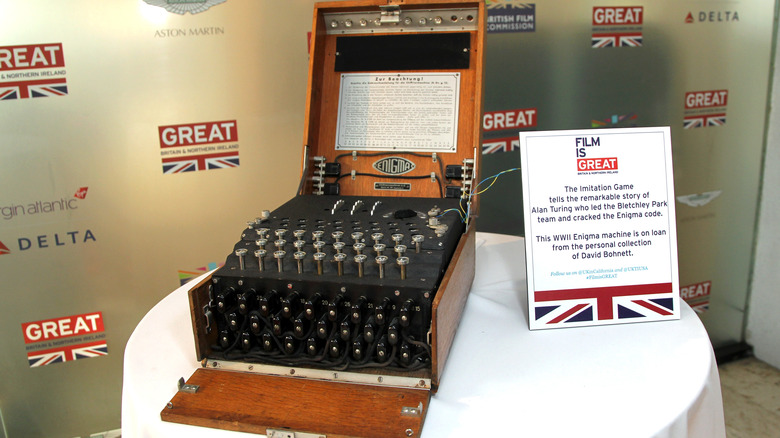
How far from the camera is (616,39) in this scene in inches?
106

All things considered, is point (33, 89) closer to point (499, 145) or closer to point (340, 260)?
point (340, 260)

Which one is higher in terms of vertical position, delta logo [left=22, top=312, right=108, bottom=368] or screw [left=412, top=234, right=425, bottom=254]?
screw [left=412, top=234, right=425, bottom=254]

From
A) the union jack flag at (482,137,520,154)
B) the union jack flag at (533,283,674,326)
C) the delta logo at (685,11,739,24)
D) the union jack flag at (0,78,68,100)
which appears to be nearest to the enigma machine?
the union jack flag at (533,283,674,326)

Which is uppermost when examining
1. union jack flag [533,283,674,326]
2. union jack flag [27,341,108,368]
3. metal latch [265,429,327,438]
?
union jack flag [533,283,674,326]

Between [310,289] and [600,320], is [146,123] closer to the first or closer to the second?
[310,289]

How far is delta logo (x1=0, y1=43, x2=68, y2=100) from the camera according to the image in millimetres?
2219

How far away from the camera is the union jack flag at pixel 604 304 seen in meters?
1.37

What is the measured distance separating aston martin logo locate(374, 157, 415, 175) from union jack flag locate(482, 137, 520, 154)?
896 millimetres

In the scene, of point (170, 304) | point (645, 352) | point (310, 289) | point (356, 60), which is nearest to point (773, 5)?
point (356, 60)

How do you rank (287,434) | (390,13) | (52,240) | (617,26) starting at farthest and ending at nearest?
(617,26)
(52,240)
(390,13)
(287,434)

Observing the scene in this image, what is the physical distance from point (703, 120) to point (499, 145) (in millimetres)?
1058

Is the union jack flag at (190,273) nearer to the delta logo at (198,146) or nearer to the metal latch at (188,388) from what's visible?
the delta logo at (198,146)

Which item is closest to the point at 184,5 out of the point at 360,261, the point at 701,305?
the point at 360,261

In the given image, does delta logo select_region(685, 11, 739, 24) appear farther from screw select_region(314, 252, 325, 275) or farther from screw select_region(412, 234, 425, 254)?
screw select_region(314, 252, 325, 275)
